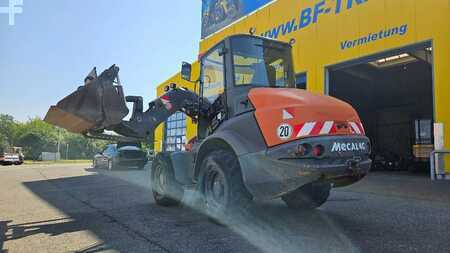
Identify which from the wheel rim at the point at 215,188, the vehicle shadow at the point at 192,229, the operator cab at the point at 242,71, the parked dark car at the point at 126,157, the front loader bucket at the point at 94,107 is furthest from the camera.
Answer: the parked dark car at the point at 126,157

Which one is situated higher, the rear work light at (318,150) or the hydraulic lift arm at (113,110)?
the hydraulic lift arm at (113,110)

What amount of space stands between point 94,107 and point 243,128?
2998 mm

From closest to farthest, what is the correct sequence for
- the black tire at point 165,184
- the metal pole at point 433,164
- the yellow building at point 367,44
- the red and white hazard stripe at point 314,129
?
1. the red and white hazard stripe at point 314,129
2. the black tire at point 165,184
3. the metal pole at point 433,164
4. the yellow building at point 367,44

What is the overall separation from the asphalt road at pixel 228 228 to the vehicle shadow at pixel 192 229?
0.01 meters

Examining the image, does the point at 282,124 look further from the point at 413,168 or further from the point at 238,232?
the point at 413,168

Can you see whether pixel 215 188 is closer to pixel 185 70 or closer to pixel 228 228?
pixel 228 228

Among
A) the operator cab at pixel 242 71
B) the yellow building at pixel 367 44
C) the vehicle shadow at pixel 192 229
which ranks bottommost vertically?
the vehicle shadow at pixel 192 229

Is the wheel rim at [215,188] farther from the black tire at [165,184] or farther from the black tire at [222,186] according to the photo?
the black tire at [165,184]

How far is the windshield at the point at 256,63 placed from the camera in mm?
5094

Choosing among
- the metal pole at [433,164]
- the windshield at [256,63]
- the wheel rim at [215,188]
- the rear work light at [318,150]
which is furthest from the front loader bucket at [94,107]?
the metal pole at [433,164]

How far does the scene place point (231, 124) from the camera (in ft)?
15.7

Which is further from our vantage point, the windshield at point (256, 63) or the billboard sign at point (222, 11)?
the billboard sign at point (222, 11)

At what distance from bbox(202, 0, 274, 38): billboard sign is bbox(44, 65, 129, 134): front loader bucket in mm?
13405

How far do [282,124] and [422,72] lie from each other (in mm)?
19678
